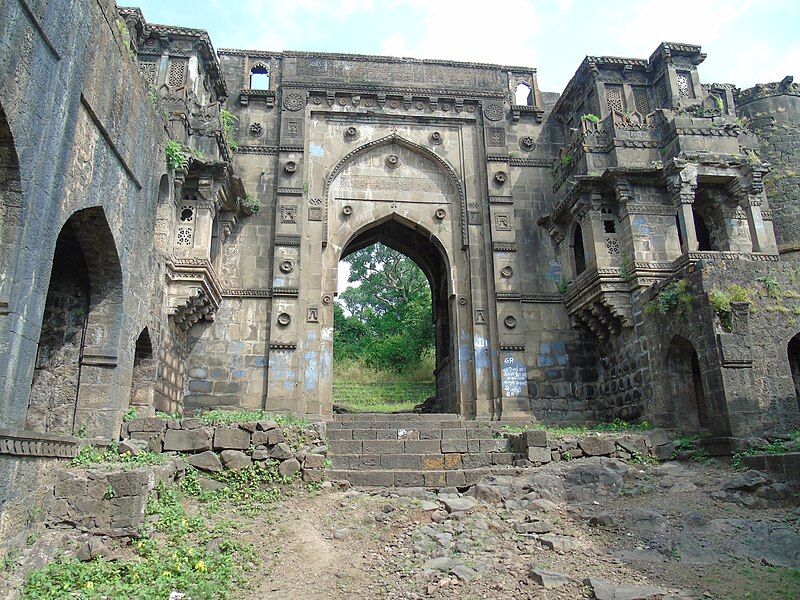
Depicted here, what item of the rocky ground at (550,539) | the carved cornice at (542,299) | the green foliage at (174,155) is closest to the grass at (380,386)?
the carved cornice at (542,299)

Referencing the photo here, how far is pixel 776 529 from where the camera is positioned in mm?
7410

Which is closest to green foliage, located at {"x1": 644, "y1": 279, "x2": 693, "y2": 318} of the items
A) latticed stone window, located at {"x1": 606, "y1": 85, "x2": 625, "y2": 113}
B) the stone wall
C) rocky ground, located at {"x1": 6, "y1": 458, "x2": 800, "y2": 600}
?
rocky ground, located at {"x1": 6, "y1": 458, "x2": 800, "y2": 600}

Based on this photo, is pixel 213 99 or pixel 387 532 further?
pixel 213 99

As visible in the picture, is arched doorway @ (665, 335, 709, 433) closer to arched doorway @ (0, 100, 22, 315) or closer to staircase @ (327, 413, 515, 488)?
staircase @ (327, 413, 515, 488)

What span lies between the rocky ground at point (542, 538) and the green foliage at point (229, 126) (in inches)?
342

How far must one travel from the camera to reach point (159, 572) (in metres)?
5.98

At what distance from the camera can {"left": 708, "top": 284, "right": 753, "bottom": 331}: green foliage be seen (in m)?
10.7

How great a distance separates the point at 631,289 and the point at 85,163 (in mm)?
10420

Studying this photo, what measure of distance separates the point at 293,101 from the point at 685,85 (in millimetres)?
9544

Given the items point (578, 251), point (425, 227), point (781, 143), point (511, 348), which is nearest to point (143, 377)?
point (425, 227)

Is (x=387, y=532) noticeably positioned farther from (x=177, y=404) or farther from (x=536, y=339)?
(x=536, y=339)

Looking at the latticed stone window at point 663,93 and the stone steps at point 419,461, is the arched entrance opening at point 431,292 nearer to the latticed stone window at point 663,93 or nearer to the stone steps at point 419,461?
the stone steps at point 419,461

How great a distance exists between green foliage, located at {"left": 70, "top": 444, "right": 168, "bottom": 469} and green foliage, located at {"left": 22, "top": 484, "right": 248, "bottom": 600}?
1089 mm

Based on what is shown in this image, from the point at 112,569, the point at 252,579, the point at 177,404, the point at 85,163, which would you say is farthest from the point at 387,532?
the point at 177,404
